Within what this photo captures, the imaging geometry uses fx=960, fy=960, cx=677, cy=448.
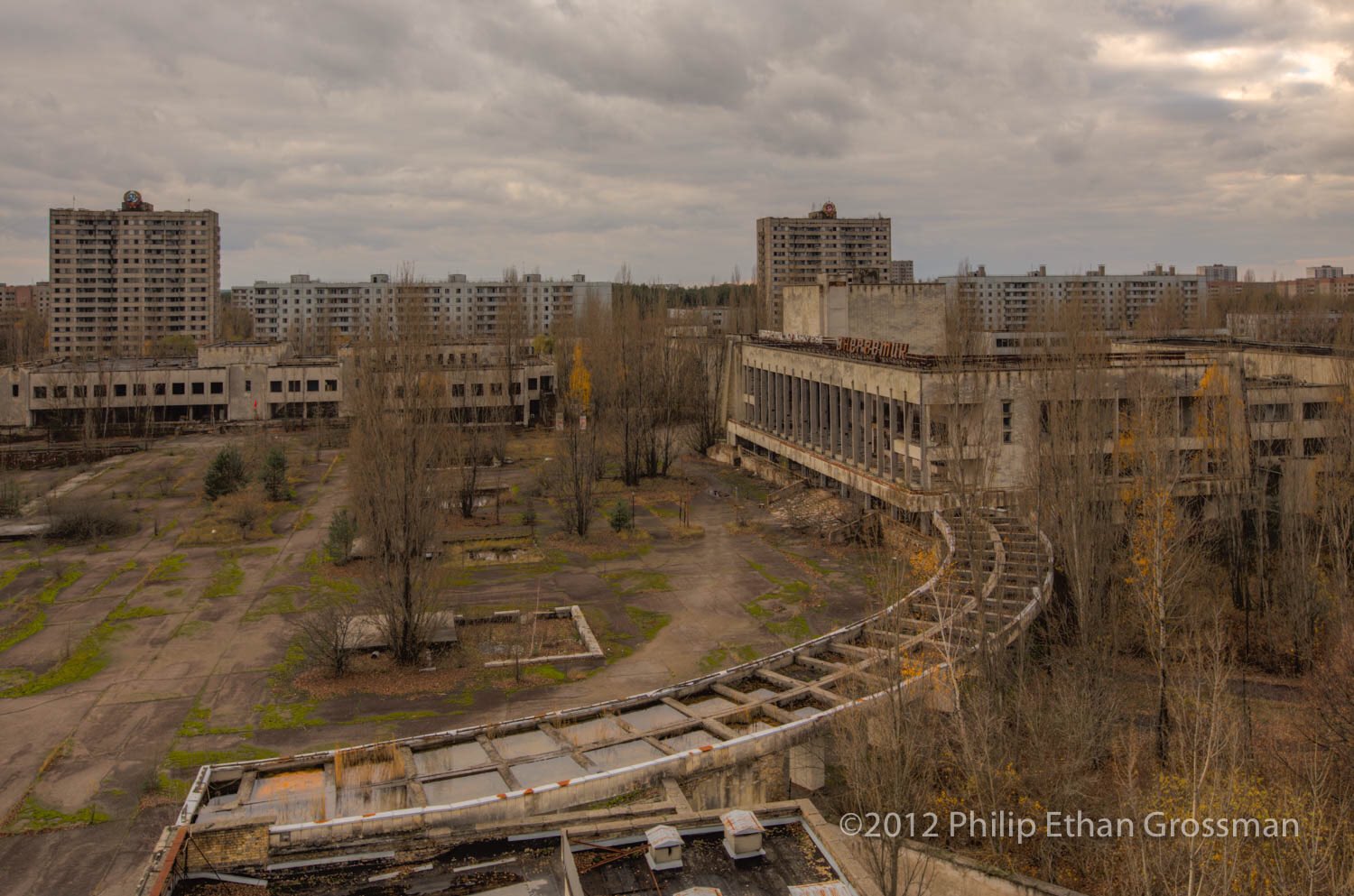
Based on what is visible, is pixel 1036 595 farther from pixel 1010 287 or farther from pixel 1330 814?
pixel 1010 287

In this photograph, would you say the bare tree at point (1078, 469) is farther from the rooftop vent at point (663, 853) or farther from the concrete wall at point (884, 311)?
the concrete wall at point (884, 311)

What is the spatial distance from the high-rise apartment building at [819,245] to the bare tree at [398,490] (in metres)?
108

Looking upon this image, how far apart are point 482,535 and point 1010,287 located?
12533 centimetres

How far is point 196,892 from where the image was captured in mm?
11539

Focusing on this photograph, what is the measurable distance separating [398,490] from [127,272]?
112 m

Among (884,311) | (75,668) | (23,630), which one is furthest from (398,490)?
(884,311)

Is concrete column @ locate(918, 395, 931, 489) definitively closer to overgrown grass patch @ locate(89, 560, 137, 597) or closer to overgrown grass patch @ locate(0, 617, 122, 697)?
overgrown grass patch @ locate(0, 617, 122, 697)

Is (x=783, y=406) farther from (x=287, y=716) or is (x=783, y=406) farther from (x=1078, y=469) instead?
(x=287, y=716)

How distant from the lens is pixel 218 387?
70438 millimetres

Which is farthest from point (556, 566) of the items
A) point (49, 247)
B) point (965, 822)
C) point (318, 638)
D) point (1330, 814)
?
point (49, 247)

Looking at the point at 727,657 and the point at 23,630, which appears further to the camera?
the point at 23,630

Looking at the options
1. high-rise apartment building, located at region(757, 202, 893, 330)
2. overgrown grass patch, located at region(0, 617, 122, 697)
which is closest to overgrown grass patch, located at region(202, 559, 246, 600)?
overgrown grass patch, located at region(0, 617, 122, 697)

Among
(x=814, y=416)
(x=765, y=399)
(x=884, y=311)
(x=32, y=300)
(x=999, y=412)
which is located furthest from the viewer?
(x=32, y=300)

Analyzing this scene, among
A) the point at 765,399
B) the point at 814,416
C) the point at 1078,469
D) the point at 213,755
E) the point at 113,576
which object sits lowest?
the point at 213,755
